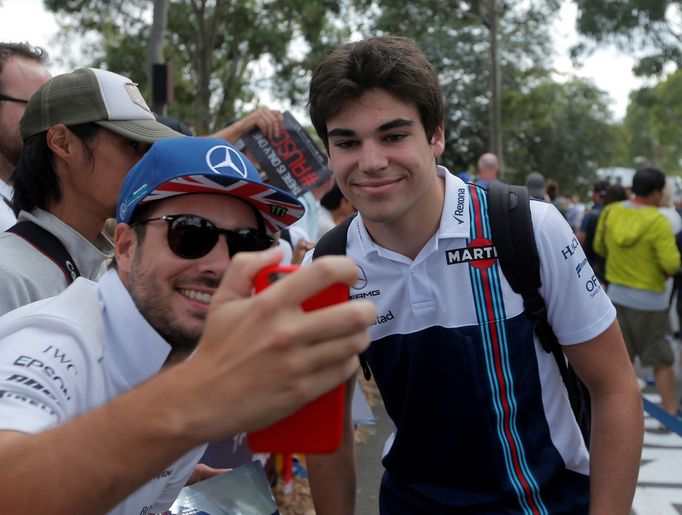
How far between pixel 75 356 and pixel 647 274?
257 inches

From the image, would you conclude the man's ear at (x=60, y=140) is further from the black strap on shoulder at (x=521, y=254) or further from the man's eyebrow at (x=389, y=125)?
the black strap on shoulder at (x=521, y=254)

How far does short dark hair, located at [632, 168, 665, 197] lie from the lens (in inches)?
272

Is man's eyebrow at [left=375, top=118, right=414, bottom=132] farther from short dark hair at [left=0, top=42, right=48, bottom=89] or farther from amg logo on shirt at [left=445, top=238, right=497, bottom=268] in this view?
short dark hair at [left=0, top=42, right=48, bottom=89]

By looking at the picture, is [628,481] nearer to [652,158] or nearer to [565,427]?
[565,427]

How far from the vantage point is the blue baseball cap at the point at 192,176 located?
1.64m

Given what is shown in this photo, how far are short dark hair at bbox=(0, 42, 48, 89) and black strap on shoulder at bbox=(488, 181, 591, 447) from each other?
203 centimetres

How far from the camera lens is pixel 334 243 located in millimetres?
2447

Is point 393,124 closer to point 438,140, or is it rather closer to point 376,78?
point 376,78

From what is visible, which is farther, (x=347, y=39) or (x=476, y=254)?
(x=347, y=39)

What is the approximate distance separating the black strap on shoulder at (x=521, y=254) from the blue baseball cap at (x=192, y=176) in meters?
0.72

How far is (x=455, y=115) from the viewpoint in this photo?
28.1 meters

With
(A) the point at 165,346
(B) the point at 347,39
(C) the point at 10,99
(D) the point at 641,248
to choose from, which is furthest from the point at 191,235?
A: (B) the point at 347,39

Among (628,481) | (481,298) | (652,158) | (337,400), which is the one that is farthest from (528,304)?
(652,158)

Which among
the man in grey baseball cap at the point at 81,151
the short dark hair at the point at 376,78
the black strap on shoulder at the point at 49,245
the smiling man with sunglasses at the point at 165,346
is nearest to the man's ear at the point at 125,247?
the smiling man with sunglasses at the point at 165,346
